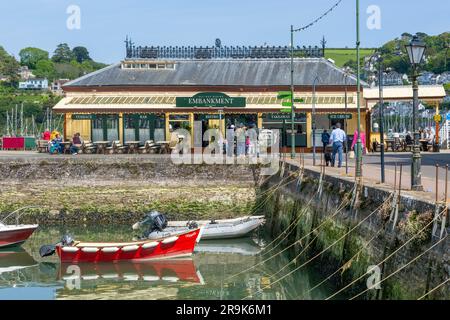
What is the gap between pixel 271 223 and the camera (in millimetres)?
31438

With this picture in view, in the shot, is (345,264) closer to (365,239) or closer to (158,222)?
(365,239)

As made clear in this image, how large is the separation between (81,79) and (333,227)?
31.1 meters

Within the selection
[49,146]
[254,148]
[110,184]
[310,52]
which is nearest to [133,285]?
[110,184]

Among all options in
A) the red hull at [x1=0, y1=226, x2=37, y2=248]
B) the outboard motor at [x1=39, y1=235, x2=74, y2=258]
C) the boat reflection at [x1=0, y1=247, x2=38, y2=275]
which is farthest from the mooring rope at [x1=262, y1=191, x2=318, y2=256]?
the red hull at [x1=0, y1=226, x2=37, y2=248]

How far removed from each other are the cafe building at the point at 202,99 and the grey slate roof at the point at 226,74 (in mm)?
63

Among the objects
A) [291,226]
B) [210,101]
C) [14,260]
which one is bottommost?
[14,260]

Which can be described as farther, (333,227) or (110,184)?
(110,184)

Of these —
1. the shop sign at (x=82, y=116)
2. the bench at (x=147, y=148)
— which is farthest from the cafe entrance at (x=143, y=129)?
the bench at (x=147, y=148)

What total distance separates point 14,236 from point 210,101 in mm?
18126

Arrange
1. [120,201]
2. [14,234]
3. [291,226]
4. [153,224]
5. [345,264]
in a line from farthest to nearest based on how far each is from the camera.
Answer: [120,201] → [14,234] → [153,224] → [291,226] → [345,264]

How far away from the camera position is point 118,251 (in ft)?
82.5

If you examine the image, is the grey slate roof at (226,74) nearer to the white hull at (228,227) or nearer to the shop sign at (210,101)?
the shop sign at (210,101)

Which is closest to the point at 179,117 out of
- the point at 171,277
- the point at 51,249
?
the point at 51,249
